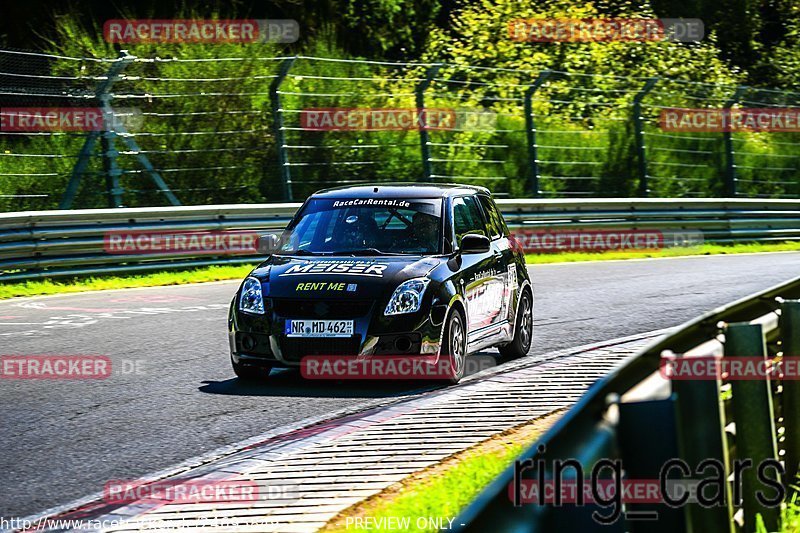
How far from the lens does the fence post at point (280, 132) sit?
2067 centimetres

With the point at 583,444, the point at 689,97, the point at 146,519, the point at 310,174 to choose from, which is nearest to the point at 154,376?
the point at 146,519

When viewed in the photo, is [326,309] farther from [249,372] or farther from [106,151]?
[106,151]

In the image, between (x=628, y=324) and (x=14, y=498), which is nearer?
(x=14, y=498)

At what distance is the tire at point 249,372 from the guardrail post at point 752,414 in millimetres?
5717

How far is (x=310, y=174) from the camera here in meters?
22.8

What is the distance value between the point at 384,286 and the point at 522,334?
7.21 ft

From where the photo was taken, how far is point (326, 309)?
9734mm

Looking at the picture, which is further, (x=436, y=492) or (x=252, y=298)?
(x=252, y=298)

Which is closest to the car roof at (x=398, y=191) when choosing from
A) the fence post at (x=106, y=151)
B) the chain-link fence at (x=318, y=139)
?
the chain-link fence at (x=318, y=139)

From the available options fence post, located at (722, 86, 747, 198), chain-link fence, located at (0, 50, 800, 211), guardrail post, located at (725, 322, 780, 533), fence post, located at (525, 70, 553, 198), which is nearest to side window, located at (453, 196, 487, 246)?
guardrail post, located at (725, 322, 780, 533)

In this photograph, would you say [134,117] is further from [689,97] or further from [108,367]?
[689,97]

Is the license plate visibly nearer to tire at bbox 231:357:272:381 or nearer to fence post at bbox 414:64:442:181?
tire at bbox 231:357:272:381

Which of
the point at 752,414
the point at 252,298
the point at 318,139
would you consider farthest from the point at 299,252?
the point at 318,139

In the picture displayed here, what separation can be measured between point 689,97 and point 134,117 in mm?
14090
